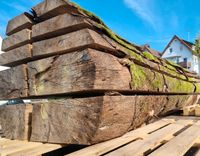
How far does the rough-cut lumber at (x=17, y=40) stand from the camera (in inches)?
78.3

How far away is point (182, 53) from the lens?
34.2 metres

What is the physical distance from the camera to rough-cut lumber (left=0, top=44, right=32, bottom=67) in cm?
195

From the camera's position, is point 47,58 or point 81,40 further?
point 47,58

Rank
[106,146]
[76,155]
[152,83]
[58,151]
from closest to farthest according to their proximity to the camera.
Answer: [76,155]
[106,146]
[58,151]
[152,83]

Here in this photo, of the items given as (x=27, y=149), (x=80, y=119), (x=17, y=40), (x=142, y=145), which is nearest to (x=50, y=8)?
(x=17, y=40)

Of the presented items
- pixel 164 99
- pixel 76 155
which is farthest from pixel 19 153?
pixel 164 99

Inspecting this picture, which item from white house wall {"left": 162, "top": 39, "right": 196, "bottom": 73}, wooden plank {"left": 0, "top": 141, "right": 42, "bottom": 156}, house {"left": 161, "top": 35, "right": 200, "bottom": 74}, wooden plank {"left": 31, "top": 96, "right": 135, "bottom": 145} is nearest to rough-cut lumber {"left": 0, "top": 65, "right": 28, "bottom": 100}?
wooden plank {"left": 31, "top": 96, "right": 135, "bottom": 145}

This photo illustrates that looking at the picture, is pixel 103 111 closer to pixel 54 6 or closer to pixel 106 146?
pixel 106 146

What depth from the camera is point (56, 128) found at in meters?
1.62

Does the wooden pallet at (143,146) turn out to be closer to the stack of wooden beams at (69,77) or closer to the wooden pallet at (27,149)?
the stack of wooden beams at (69,77)

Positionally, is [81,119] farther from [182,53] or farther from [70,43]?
[182,53]

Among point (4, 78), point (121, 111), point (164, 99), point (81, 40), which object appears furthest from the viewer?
point (164, 99)

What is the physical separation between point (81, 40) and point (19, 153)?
0.79 meters

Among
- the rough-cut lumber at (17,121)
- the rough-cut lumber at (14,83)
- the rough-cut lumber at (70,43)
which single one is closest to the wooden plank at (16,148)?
the rough-cut lumber at (17,121)
